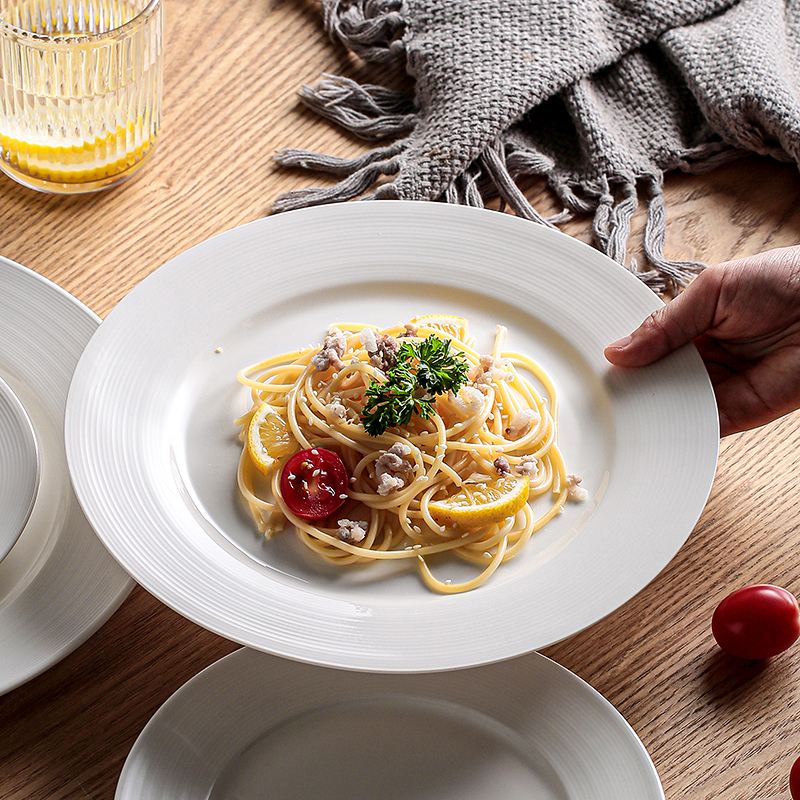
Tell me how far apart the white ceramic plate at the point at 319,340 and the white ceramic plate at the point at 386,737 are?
12 centimetres

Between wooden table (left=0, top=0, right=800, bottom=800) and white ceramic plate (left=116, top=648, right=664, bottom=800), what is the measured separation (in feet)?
0.53

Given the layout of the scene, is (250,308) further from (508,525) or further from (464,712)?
(464,712)

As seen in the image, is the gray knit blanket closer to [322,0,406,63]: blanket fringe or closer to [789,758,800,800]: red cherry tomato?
[322,0,406,63]: blanket fringe

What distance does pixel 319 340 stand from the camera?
200 centimetres

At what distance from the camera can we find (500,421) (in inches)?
75.2

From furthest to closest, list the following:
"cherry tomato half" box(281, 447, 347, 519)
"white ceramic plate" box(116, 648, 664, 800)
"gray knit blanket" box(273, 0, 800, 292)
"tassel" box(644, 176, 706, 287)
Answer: "gray knit blanket" box(273, 0, 800, 292)
"tassel" box(644, 176, 706, 287)
"cherry tomato half" box(281, 447, 347, 519)
"white ceramic plate" box(116, 648, 664, 800)

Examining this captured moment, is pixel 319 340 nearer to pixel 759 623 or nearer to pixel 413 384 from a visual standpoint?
pixel 413 384

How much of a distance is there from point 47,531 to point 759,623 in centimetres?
129

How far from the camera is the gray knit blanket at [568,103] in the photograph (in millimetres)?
2334

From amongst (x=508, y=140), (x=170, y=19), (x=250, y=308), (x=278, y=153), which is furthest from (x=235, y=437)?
(x=170, y=19)

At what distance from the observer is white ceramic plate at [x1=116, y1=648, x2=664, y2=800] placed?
1.40 meters

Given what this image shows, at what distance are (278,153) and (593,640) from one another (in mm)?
1503

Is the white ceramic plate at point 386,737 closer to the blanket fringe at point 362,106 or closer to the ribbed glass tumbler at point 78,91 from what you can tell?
the ribbed glass tumbler at point 78,91

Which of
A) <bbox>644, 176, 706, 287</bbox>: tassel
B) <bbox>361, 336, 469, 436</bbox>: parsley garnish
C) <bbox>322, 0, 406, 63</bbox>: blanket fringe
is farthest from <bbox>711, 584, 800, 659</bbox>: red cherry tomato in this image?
<bbox>322, 0, 406, 63</bbox>: blanket fringe
